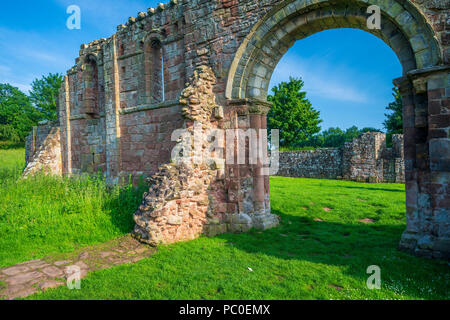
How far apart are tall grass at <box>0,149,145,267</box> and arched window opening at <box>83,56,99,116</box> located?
4161 mm

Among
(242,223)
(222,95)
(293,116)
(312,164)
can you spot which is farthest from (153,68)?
(293,116)

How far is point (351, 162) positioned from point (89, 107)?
14628 millimetres

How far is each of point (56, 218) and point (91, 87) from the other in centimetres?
677

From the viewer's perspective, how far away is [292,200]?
9.11 meters

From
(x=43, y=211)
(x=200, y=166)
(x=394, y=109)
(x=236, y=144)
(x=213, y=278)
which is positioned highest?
(x=394, y=109)

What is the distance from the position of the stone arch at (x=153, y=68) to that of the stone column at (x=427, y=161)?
695cm

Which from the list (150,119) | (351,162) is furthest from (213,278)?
(351,162)

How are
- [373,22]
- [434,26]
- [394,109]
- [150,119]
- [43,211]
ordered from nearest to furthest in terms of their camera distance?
[434,26]
[373,22]
[43,211]
[150,119]
[394,109]

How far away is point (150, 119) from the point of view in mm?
8727

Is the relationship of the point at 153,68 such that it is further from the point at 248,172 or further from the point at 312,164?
the point at 312,164

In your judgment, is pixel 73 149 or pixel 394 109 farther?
pixel 394 109

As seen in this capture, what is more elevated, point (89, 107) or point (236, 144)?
point (89, 107)

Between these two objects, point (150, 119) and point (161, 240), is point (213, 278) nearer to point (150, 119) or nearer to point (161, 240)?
point (161, 240)

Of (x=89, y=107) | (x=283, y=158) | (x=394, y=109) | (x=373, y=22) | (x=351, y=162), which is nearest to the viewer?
(x=373, y=22)
